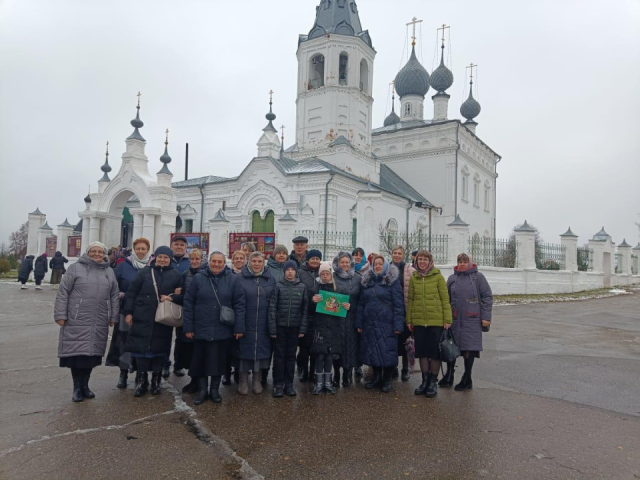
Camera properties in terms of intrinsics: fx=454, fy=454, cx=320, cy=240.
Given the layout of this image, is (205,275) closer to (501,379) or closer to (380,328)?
(380,328)

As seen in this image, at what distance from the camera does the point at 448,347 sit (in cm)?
504

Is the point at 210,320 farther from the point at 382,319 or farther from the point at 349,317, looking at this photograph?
the point at 382,319

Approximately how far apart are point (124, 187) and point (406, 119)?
22.0 metres

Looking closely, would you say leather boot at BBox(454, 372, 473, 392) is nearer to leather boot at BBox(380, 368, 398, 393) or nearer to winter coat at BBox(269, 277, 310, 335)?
leather boot at BBox(380, 368, 398, 393)

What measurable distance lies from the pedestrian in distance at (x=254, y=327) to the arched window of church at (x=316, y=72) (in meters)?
21.8

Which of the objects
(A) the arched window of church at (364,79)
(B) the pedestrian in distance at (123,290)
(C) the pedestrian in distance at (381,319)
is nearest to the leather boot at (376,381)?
(C) the pedestrian in distance at (381,319)

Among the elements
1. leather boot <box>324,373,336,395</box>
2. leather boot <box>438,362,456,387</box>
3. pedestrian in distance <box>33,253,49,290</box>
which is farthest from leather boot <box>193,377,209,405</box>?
pedestrian in distance <box>33,253,49,290</box>

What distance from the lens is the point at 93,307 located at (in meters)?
4.70

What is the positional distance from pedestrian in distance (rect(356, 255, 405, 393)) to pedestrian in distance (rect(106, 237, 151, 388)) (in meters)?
2.56

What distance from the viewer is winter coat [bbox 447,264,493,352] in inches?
207

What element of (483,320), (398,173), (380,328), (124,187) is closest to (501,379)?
(483,320)

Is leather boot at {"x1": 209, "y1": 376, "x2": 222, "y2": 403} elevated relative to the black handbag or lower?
lower

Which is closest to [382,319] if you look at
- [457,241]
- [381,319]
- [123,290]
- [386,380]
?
[381,319]

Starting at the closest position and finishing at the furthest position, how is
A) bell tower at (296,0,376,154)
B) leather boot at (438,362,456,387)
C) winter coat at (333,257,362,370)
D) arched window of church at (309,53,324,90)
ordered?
winter coat at (333,257,362,370)
leather boot at (438,362,456,387)
bell tower at (296,0,376,154)
arched window of church at (309,53,324,90)
